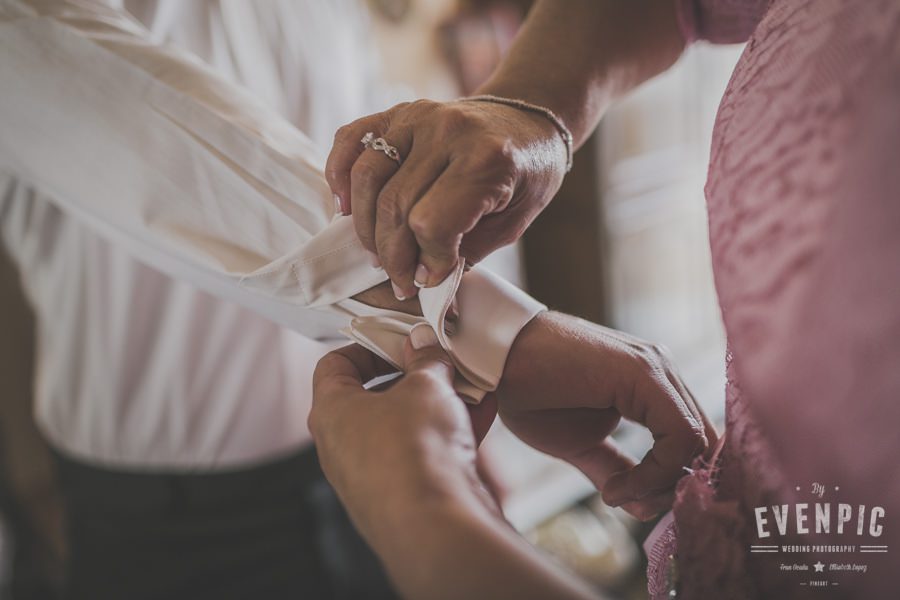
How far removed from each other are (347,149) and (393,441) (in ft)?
0.72

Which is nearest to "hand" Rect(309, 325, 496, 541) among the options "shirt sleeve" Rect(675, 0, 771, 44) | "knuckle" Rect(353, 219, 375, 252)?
"knuckle" Rect(353, 219, 375, 252)

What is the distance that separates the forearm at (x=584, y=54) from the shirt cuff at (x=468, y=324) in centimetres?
17

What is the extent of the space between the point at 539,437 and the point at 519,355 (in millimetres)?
80

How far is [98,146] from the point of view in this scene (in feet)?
1.78

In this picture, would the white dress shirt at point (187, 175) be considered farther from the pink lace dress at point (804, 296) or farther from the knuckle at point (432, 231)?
the pink lace dress at point (804, 296)

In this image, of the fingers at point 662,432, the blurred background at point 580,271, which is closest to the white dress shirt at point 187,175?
the fingers at point 662,432

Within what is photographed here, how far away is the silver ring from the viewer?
0.44m

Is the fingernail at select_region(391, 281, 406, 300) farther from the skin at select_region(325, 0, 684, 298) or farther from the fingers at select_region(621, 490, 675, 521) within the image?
the fingers at select_region(621, 490, 675, 521)

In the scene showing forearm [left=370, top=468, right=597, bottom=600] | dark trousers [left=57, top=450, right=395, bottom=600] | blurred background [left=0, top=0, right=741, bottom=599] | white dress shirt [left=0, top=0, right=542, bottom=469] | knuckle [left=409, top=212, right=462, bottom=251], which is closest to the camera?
forearm [left=370, top=468, right=597, bottom=600]

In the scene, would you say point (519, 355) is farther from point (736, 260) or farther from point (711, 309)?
point (711, 309)

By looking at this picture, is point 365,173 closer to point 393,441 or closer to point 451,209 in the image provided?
point 451,209

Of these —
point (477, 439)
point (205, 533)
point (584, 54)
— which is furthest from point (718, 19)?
point (205, 533)

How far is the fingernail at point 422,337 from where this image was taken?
0.46 m

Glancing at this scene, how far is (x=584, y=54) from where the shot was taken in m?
0.59
